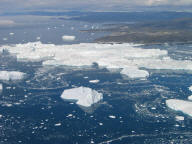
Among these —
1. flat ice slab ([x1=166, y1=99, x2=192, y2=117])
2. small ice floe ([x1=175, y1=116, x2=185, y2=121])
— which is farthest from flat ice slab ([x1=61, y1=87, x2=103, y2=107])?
small ice floe ([x1=175, y1=116, x2=185, y2=121])

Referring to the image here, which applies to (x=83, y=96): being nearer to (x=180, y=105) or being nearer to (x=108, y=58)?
(x=180, y=105)

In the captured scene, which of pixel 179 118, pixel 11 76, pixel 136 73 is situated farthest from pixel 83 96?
pixel 11 76

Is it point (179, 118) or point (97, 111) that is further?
point (97, 111)

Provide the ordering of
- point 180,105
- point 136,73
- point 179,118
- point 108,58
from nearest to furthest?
point 179,118, point 180,105, point 136,73, point 108,58

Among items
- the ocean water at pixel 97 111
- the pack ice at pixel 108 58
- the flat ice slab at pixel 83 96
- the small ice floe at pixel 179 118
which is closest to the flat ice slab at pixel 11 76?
the ocean water at pixel 97 111

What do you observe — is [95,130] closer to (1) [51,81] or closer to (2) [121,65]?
(1) [51,81]

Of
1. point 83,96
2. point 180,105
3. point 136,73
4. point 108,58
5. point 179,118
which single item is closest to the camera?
point 179,118

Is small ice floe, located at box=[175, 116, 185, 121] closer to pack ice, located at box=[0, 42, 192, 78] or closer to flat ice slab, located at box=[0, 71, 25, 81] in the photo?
pack ice, located at box=[0, 42, 192, 78]
